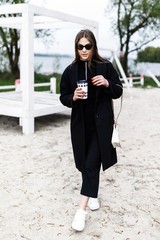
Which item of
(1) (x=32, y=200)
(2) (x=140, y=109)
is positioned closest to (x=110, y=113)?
(1) (x=32, y=200)

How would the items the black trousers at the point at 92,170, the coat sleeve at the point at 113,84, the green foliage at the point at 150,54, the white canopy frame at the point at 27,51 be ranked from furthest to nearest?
1. the green foliage at the point at 150,54
2. the white canopy frame at the point at 27,51
3. the black trousers at the point at 92,170
4. the coat sleeve at the point at 113,84

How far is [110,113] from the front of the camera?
2855 millimetres

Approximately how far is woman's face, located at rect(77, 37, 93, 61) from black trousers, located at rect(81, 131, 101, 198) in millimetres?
637

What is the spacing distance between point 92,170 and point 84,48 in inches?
38.9

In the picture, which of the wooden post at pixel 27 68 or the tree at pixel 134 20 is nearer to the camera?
the wooden post at pixel 27 68

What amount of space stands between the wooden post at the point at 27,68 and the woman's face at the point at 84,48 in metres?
3.55

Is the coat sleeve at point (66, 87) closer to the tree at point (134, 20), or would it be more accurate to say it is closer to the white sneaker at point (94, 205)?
the white sneaker at point (94, 205)

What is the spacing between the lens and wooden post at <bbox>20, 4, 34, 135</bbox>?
6027 millimetres

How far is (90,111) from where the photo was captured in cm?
281

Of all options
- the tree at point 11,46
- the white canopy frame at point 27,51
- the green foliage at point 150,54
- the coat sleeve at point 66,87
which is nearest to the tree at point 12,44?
the tree at point 11,46

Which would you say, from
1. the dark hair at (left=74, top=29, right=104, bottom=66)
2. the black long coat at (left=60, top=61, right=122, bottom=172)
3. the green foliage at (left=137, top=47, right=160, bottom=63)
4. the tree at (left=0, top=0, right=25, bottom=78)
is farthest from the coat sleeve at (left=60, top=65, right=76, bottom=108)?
the green foliage at (left=137, top=47, right=160, bottom=63)

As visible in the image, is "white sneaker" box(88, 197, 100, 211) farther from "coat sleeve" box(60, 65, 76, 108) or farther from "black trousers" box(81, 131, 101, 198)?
"coat sleeve" box(60, 65, 76, 108)

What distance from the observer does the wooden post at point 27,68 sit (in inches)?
237

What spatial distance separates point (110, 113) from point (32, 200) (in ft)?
4.15
